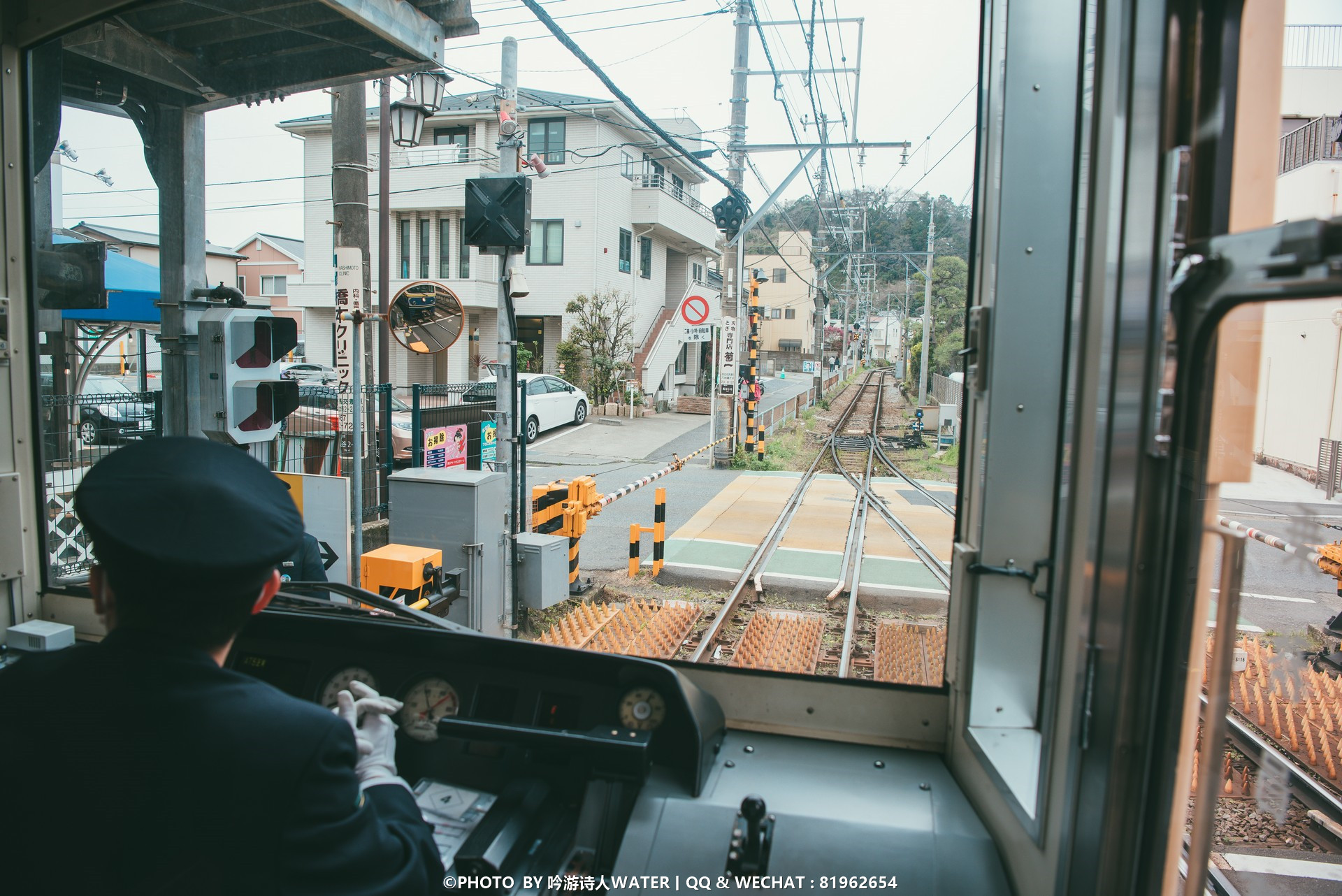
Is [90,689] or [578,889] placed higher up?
[90,689]

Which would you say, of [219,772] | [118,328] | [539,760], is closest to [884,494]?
[118,328]

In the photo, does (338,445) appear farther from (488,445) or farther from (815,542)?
(815,542)

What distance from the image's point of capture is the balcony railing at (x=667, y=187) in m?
14.7

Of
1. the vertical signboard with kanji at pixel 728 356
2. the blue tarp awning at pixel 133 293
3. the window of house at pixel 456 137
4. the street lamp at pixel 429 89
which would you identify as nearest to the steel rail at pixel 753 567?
the vertical signboard with kanji at pixel 728 356


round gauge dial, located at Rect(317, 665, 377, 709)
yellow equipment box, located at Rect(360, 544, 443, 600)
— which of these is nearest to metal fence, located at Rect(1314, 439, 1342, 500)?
round gauge dial, located at Rect(317, 665, 377, 709)

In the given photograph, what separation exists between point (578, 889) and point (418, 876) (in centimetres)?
52

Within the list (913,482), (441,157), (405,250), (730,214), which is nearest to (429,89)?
(441,157)

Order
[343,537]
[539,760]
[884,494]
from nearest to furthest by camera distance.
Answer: [539,760] → [343,537] → [884,494]

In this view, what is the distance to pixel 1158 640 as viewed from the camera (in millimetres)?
1044

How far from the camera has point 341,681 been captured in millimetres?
2018

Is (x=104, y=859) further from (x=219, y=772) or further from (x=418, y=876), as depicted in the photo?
(x=418, y=876)

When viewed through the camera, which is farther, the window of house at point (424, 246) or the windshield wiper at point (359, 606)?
the window of house at point (424, 246)

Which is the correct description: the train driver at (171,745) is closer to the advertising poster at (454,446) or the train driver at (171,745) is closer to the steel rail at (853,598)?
the steel rail at (853,598)

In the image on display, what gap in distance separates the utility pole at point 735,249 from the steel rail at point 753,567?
1.54m
